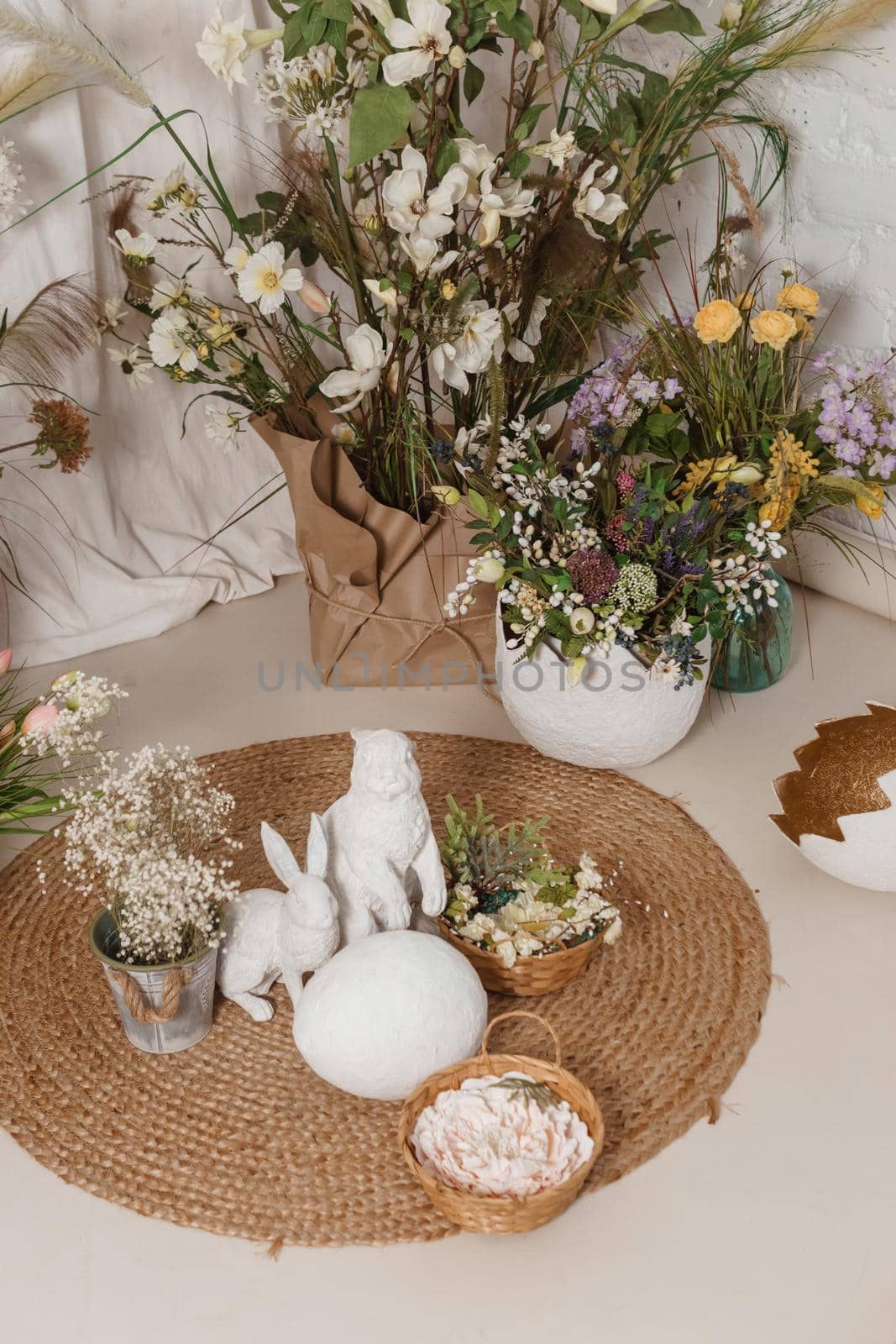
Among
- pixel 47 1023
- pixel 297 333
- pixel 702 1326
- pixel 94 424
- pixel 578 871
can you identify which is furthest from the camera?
pixel 94 424

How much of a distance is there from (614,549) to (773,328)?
0.36 meters

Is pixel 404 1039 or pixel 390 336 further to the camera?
pixel 390 336

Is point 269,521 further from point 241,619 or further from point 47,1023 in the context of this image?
point 47,1023

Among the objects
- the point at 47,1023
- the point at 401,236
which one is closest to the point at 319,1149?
the point at 47,1023

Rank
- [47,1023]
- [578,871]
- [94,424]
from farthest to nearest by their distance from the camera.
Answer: [94,424] → [578,871] → [47,1023]

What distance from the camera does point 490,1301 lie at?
46.0 inches

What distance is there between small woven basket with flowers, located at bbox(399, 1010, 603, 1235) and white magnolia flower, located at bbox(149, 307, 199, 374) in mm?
1073

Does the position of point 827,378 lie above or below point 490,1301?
above

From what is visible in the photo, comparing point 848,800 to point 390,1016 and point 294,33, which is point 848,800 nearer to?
point 390,1016

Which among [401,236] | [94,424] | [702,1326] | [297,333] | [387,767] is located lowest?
[702,1326]

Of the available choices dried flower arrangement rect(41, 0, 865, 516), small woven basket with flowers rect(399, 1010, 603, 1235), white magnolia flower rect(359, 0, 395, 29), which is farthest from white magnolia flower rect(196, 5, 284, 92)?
small woven basket with flowers rect(399, 1010, 603, 1235)

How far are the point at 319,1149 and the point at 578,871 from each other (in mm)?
461

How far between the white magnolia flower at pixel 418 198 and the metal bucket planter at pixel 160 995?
2.95 ft

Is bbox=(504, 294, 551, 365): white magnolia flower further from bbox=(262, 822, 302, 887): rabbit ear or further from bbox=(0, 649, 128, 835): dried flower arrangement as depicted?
bbox=(262, 822, 302, 887): rabbit ear
